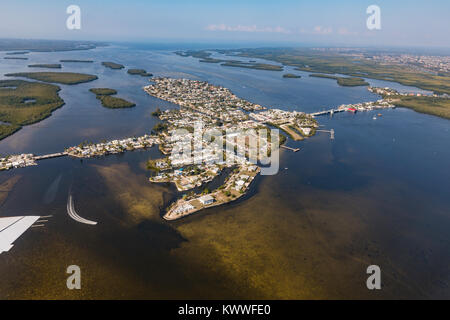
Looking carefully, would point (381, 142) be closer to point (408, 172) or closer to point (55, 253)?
point (408, 172)

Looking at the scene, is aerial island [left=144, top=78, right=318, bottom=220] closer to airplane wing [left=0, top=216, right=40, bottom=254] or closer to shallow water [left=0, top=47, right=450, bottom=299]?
shallow water [left=0, top=47, right=450, bottom=299]

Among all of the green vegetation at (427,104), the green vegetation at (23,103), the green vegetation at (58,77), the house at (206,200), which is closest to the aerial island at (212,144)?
the house at (206,200)

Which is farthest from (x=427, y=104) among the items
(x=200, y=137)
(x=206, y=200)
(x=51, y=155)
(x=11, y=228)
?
(x=11, y=228)

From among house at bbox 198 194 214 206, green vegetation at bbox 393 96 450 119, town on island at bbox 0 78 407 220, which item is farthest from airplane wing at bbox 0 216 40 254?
green vegetation at bbox 393 96 450 119

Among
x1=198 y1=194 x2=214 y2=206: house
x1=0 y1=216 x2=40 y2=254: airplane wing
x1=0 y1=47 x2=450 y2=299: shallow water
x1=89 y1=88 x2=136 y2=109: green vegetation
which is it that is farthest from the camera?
x1=89 y1=88 x2=136 y2=109: green vegetation

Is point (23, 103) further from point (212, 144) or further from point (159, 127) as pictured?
point (212, 144)
